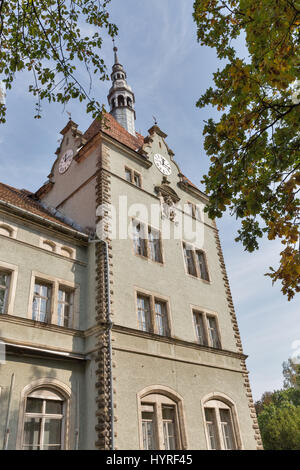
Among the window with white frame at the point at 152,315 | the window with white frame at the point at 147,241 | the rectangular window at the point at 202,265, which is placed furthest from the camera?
the rectangular window at the point at 202,265

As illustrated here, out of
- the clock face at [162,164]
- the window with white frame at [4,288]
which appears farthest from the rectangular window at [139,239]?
the window with white frame at [4,288]

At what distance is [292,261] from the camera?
7305mm

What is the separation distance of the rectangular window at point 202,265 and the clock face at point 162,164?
523 centimetres

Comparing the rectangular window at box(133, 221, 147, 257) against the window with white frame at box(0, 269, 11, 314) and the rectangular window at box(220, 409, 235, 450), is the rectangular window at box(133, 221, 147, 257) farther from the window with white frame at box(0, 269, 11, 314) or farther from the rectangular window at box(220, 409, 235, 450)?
the rectangular window at box(220, 409, 235, 450)

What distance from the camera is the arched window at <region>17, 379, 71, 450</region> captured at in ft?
37.0

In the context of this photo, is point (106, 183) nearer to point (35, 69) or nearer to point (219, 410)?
point (35, 69)

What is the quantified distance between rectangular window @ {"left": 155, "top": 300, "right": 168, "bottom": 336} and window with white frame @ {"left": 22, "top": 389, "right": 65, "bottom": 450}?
5253mm

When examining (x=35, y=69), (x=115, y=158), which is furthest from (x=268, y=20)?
(x=115, y=158)

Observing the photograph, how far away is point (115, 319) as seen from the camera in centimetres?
1437

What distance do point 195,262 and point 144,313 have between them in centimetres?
555

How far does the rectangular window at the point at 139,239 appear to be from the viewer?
17.7m

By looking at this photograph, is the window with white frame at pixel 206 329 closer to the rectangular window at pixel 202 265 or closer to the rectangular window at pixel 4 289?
the rectangular window at pixel 202 265

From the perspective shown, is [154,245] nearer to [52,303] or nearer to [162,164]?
[162,164]
